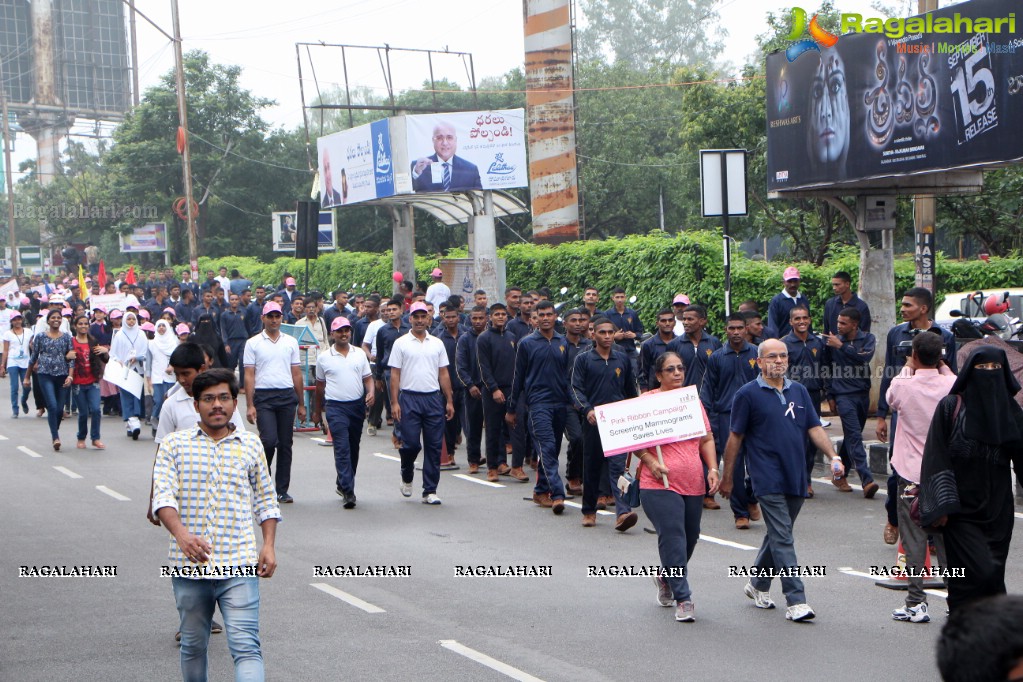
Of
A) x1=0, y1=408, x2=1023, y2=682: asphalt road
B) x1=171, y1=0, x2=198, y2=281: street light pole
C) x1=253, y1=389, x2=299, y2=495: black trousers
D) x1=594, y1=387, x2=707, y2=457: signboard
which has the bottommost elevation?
x1=0, y1=408, x2=1023, y2=682: asphalt road

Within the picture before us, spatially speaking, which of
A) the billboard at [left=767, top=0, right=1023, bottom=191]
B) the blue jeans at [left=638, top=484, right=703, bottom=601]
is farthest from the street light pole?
the blue jeans at [left=638, top=484, right=703, bottom=601]

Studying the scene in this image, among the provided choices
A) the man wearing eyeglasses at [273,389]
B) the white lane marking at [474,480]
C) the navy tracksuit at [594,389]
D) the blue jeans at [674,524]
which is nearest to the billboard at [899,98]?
the navy tracksuit at [594,389]

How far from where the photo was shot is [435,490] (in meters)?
13.2

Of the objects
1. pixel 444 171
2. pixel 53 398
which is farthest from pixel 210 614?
pixel 444 171

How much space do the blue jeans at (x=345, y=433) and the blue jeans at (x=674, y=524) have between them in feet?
16.4

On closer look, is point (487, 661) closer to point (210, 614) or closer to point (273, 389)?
point (210, 614)

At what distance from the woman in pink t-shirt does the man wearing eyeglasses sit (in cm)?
→ 527

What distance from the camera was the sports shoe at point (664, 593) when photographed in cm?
859

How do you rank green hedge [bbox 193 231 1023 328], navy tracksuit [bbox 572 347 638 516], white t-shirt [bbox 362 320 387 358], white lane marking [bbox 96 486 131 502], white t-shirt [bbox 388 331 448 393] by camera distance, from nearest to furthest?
navy tracksuit [bbox 572 347 638 516], white t-shirt [bbox 388 331 448 393], white lane marking [bbox 96 486 131 502], white t-shirt [bbox 362 320 387 358], green hedge [bbox 193 231 1023 328]

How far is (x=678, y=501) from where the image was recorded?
327 inches

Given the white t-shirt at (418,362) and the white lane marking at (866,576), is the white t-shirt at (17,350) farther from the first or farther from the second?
the white lane marking at (866,576)

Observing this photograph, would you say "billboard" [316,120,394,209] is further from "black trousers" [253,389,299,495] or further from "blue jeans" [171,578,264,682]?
"blue jeans" [171,578,264,682]

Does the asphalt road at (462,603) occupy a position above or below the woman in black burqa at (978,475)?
below

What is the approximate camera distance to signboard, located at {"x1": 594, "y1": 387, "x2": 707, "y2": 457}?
8.48m
